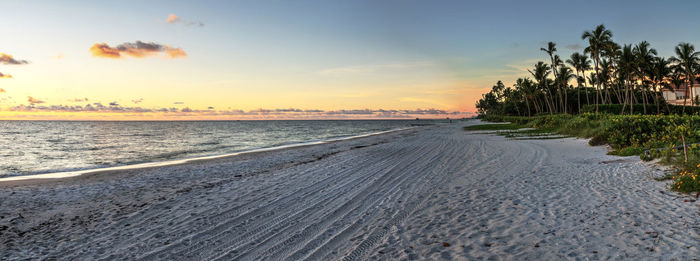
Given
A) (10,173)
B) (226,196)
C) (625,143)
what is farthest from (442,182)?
(10,173)

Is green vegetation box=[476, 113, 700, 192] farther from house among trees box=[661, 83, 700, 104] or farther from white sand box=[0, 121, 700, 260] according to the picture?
house among trees box=[661, 83, 700, 104]

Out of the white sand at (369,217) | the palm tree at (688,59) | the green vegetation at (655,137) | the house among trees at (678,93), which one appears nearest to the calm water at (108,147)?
the white sand at (369,217)

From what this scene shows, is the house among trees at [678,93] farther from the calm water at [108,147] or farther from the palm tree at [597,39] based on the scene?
the calm water at [108,147]

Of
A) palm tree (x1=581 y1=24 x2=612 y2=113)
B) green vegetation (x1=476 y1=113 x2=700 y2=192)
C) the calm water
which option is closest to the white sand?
green vegetation (x1=476 y1=113 x2=700 y2=192)

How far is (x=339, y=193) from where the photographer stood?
30.8ft

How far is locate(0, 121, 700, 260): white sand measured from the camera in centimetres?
514

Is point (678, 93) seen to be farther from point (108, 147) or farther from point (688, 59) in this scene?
point (108, 147)

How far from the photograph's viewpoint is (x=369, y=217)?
6.92 m

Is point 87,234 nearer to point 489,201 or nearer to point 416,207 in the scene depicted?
point 416,207

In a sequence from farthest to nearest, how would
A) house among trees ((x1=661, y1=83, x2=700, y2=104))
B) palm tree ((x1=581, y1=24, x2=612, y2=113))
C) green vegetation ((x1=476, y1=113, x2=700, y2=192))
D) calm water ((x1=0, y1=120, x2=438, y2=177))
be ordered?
house among trees ((x1=661, y1=83, x2=700, y2=104)) → palm tree ((x1=581, y1=24, x2=612, y2=113)) → calm water ((x1=0, y1=120, x2=438, y2=177)) → green vegetation ((x1=476, y1=113, x2=700, y2=192))

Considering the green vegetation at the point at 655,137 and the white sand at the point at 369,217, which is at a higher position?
the green vegetation at the point at 655,137

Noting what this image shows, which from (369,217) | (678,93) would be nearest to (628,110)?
(678,93)

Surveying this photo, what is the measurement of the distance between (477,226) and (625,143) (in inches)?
581

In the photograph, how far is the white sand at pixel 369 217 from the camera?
5141mm
